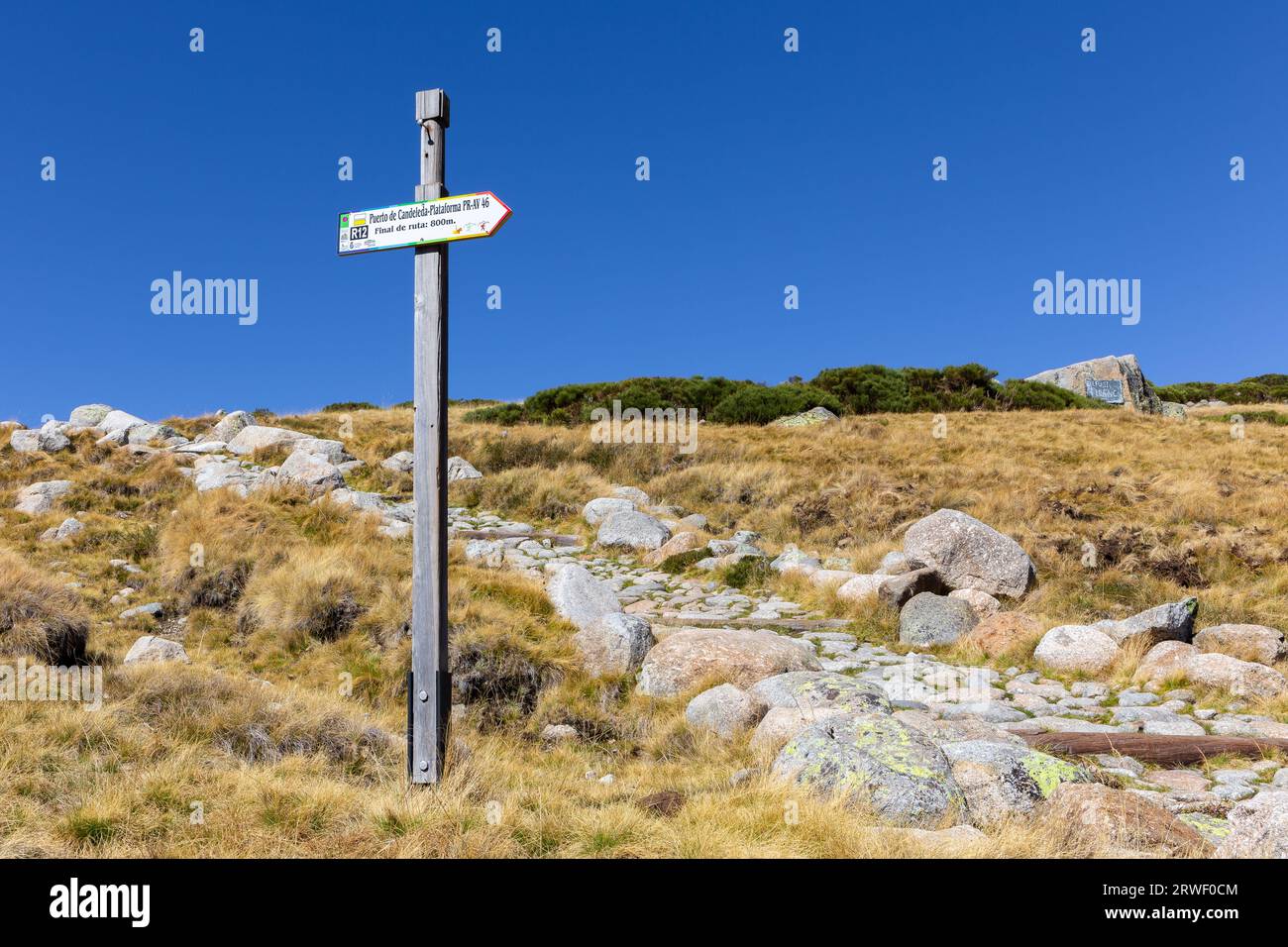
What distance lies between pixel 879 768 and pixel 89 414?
30768 millimetres

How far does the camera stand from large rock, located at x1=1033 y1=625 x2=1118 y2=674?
350 inches

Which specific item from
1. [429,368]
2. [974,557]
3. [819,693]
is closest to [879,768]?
[819,693]

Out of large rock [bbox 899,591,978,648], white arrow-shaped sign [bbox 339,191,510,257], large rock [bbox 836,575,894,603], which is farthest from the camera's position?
large rock [bbox 836,575,894,603]

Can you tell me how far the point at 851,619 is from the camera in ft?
36.9

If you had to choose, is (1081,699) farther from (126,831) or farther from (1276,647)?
(126,831)

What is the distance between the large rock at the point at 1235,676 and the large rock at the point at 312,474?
52.0ft

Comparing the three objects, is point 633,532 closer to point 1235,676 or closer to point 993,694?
point 993,694

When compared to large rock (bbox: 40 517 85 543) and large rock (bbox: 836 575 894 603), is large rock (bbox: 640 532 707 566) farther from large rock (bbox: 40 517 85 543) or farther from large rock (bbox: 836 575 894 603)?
large rock (bbox: 40 517 85 543)

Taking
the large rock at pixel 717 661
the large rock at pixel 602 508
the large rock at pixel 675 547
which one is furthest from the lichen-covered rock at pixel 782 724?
the large rock at pixel 602 508

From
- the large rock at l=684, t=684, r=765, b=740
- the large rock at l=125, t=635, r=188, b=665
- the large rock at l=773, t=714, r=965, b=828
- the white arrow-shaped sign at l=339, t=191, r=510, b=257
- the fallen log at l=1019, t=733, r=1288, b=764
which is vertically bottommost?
the fallen log at l=1019, t=733, r=1288, b=764

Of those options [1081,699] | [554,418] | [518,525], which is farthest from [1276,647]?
[554,418]

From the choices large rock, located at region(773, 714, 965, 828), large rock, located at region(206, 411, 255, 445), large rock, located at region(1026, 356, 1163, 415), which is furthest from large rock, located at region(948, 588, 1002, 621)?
large rock, located at region(1026, 356, 1163, 415)
